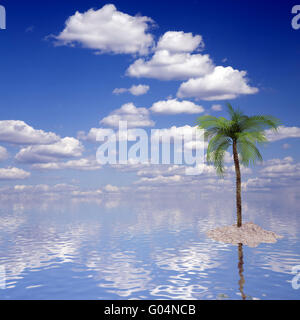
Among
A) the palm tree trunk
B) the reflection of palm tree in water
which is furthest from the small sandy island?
the reflection of palm tree in water

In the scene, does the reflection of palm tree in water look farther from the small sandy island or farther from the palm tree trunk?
the palm tree trunk

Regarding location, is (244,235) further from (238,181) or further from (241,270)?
(241,270)

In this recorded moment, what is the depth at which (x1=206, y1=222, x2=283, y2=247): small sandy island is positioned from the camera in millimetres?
20781

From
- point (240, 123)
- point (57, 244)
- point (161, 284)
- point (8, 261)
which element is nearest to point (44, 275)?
point (8, 261)

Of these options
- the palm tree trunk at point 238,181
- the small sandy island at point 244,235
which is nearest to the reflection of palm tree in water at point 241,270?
the small sandy island at point 244,235

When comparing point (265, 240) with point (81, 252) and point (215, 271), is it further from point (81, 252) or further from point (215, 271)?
point (81, 252)

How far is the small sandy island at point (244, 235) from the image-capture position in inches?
818

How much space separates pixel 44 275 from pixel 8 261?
13.9ft

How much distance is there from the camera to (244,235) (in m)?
21.5

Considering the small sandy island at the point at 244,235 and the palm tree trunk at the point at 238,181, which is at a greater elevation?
the palm tree trunk at the point at 238,181

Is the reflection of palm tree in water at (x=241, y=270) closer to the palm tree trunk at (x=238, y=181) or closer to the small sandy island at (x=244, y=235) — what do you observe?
the small sandy island at (x=244, y=235)

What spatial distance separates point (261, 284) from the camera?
1201 centimetres

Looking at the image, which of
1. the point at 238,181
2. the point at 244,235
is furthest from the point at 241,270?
the point at 238,181

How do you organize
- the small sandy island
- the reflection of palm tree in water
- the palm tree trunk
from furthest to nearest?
the palm tree trunk
the small sandy island
the reflection of palm tree in water
